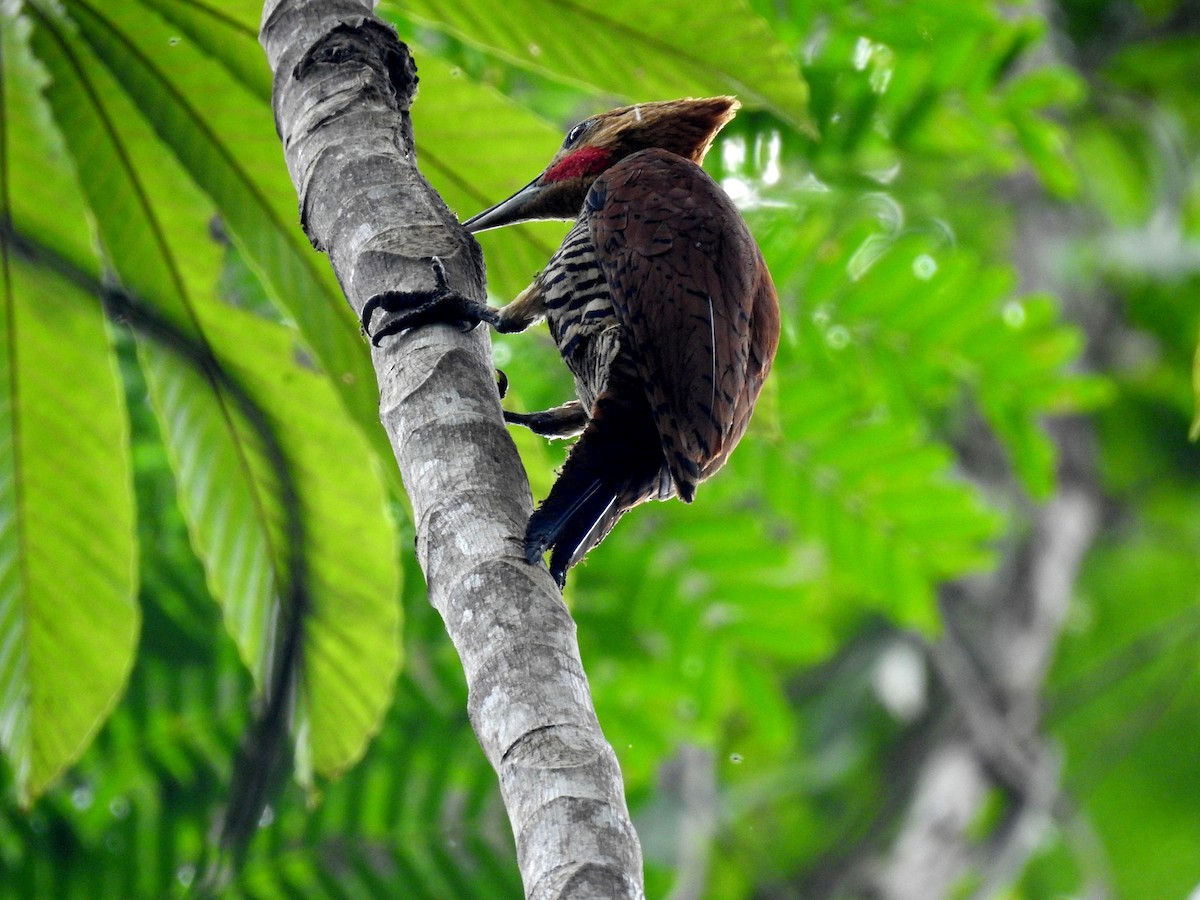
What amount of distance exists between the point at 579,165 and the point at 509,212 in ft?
0.55

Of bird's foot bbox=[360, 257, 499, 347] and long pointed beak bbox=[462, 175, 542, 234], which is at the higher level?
long pointed beak bbox=[462, 175, 542, 234]

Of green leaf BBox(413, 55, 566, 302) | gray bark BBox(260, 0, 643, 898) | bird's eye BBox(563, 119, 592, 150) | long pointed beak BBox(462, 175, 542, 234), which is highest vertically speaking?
bird's eye BBox(563, 119, 592, 150)

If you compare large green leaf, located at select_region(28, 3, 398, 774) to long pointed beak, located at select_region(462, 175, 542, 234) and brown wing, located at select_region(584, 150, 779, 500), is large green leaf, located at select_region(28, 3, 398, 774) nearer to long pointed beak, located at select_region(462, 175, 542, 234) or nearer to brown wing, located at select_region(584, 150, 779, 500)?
long pointed beak, located at select_region(462, 175, 542, 234)

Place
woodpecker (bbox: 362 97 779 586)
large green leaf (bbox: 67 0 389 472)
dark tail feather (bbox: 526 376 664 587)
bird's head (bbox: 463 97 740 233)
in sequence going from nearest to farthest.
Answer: dark tail feather (bbox: 526 376 664 587) → woodpecker (bbox: 362 97 779 586) → large green leaf (bbox: 67 0 389 472) → bird's head (bbox: 463 97 740 233)

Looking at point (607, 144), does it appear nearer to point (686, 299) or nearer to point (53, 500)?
point (686, 299)

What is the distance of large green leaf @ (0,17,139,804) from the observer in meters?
2.44

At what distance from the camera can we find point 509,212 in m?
2.38

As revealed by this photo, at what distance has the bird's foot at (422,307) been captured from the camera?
1.56 m

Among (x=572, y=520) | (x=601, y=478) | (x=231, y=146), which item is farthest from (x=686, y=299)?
(x=231, y=146)

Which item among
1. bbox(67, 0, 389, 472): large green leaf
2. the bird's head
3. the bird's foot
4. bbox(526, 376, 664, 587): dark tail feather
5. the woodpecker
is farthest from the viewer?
the bird's head

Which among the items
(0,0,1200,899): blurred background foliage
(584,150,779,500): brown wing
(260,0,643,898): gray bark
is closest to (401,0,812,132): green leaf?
(0,0,1200,899): blurred background foliage

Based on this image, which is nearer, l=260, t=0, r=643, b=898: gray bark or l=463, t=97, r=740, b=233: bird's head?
l=260, t=0, r=643, b=898: gray bark

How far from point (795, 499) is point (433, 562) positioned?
92.9 inches

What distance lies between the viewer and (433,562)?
4.57ft
